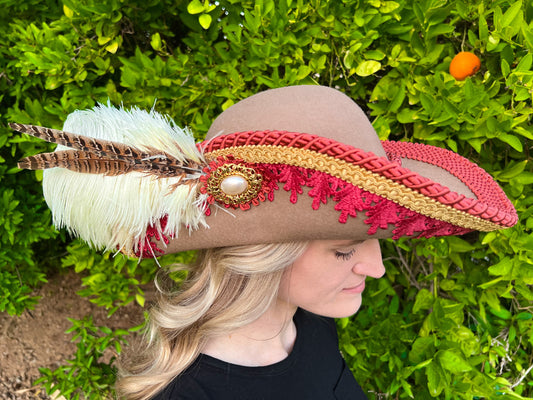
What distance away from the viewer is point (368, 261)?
3.94ft

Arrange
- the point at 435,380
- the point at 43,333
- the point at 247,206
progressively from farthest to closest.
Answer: the point at 43,333 < the point at 435,380 < the point at 247,206

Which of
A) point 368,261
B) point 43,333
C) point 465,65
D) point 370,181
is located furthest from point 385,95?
Answer: point 43,333

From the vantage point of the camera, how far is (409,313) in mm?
1992

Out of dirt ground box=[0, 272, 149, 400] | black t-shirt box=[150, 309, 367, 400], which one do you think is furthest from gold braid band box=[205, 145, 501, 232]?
dirt ground box=[0, 272, 149, 400]

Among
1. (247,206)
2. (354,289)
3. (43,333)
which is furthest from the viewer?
(43,333)

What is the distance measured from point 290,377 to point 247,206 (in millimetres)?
658

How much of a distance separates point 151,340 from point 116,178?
65 centimetres

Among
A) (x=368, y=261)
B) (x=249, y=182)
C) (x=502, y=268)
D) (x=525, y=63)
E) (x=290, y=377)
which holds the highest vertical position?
(x=525, y=63)

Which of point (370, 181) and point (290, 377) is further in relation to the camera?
point (290, 377)

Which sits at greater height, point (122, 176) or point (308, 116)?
point (308, 116)

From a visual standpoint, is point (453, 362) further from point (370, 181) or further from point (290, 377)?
point (370, 181)

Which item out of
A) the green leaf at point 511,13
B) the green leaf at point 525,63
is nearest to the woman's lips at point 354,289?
the green leaf at point 525,63

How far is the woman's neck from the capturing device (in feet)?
4.21

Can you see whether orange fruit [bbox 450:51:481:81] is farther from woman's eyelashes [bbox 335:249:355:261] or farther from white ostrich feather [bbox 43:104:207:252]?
white ostrich feather [bbox 43:104:207:252]
